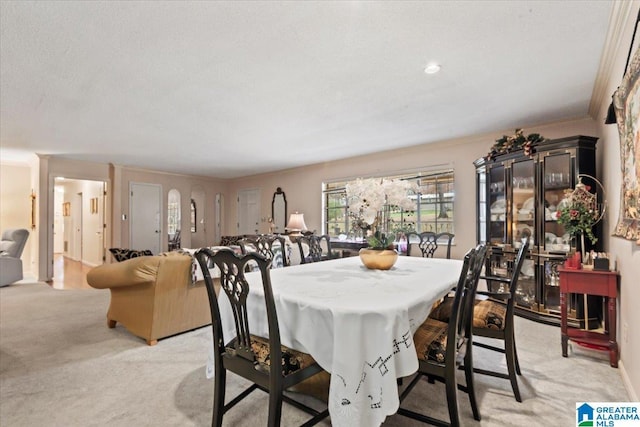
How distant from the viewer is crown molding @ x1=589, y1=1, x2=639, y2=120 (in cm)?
189

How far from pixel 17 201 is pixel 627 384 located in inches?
386

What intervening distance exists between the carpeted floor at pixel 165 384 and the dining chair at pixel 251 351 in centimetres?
47

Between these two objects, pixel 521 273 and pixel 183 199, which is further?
pixel 183 199

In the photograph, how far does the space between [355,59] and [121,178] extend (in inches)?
264

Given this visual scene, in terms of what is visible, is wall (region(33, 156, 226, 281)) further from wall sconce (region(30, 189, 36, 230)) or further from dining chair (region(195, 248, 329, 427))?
dining chair (region(195, 248, 329, 427))

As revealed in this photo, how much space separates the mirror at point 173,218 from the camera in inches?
320

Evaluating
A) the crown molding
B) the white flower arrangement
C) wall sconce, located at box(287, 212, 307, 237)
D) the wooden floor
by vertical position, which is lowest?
the wooden floor

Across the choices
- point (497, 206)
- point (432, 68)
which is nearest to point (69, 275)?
point (432, 68)

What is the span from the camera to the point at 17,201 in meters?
6.74

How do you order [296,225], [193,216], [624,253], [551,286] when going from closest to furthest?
[624,253]
[551,286]
[296,225]
[193,216]

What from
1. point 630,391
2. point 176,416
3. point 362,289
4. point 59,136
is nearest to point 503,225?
point 630,391

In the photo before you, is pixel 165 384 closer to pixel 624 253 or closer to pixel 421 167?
pixel 624 253

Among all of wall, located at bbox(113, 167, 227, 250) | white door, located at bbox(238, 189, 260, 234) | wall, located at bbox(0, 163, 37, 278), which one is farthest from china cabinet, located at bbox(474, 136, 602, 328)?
wall, located at bbox(0, 163, 37, 278)

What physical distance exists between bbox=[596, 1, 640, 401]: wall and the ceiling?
0.15 meters
